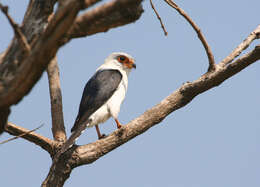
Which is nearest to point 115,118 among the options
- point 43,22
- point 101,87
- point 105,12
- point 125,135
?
point 101,87

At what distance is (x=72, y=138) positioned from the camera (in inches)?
217

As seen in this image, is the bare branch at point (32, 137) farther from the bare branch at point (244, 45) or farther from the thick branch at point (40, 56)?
the bare branch at point (244, 45)

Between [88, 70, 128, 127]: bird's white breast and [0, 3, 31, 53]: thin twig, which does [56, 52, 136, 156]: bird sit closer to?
[88, 70, 128, 127]: bird's white breast

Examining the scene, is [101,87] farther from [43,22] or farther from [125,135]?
[43,22]

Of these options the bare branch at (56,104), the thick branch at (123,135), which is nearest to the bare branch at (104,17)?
the thick branch at (123,135)

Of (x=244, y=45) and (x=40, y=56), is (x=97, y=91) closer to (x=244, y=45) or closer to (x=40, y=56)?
(x=244, y=45)

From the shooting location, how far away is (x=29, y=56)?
8.07ft

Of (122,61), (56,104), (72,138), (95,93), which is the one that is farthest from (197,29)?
(122,61)

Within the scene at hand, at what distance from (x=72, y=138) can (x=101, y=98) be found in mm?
1674

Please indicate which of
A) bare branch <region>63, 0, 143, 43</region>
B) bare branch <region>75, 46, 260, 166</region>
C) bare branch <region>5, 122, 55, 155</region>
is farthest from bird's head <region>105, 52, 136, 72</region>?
bare branch <region>63, 0, 143, 43</region>

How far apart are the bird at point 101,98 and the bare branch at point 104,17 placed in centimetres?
322

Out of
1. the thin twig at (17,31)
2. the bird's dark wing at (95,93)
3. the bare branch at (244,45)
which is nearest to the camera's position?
the thin twig at (17,31)

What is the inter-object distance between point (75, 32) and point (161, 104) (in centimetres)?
267

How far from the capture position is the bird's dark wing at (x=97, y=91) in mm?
6779
